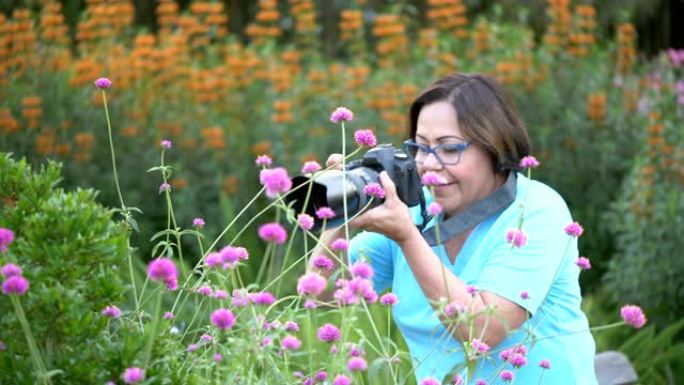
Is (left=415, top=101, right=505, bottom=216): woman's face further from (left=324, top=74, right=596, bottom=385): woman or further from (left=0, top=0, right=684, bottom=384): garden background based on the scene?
(left=0, top=0, right=684, bottom=384): garden background

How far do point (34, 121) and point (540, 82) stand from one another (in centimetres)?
227

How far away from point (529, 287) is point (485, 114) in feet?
1.39

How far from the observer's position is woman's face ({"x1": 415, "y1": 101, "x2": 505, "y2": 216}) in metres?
2.53

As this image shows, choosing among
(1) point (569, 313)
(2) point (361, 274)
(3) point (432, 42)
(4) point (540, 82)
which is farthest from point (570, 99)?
(2) point (361, 274)

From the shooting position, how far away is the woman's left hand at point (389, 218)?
2154mm

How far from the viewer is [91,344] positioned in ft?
5.61

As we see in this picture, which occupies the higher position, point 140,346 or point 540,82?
point 140,346

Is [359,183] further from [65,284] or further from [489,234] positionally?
[65,284]

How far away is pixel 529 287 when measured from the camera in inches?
92.6

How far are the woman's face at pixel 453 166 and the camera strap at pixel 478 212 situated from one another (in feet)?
0.10

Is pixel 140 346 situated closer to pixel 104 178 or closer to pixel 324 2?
pixel 104 178

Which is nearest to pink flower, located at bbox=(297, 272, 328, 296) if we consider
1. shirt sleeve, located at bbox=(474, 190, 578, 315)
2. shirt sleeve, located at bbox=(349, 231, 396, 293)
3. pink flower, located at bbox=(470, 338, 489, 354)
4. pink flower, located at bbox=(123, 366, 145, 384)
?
pink flower, located at bbox=(123, 366, 145, 384)

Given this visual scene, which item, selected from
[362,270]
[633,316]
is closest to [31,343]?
[362,270]

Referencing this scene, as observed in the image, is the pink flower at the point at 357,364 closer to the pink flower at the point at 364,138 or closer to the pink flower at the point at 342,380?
the pink flower at the point at 342,380
